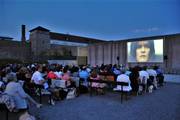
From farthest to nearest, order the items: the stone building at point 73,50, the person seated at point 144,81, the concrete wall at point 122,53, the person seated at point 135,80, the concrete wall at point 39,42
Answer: the concrete wall at point 39,42
the stone building at point 73,50
the concrete wall at point 122,53
the person seated at point 144,81
the person seated at point 135,80

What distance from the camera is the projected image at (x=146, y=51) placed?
18.5 m

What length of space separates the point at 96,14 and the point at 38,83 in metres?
19.7

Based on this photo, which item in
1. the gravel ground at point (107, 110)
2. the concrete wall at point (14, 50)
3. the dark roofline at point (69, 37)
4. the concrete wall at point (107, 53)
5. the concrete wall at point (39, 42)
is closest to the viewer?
the gravel ground at point (107, 110)

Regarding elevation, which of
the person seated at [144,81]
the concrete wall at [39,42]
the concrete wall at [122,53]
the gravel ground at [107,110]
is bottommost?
the gravel ground at [107,110]

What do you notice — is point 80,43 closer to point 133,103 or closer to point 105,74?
point 105,74

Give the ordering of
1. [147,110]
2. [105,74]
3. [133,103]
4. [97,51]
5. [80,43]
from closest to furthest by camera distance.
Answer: [147,110] < [133,103] < [105,74] < [97,51] < [80,43]

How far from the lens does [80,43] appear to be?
4009 centimetres

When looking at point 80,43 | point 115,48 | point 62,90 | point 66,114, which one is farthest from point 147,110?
point 80,43

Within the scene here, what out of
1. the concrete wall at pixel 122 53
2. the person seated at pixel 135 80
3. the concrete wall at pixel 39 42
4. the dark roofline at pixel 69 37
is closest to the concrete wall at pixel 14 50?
the concrete wall at pixel 39 42

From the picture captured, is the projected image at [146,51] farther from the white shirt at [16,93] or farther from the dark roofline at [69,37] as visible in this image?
the dark roofline at [69,37]

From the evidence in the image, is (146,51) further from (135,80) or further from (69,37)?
(69,37)

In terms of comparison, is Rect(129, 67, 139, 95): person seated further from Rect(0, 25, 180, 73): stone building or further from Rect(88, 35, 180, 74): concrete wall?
Rect(88, 35, 180, 74): concrete wall

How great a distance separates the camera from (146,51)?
19.2 metres

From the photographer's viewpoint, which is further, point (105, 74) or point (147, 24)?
point (147, 24)
